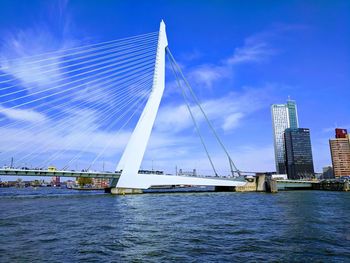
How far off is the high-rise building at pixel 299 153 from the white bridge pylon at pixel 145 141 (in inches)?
3828

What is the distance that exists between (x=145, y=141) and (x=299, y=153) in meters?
108

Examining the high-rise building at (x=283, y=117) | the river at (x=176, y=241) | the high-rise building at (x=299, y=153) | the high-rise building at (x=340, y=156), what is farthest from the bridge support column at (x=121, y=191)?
the high-rise building at (x=283, y=117)

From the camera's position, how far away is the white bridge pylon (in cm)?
3850

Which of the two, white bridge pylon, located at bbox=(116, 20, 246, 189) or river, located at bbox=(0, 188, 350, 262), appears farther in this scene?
white bridge pylon, located at bbox=(116, 20, 246, 189)

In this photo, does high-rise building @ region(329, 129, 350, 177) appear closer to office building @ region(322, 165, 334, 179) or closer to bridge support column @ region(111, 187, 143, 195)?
office building @ region(322, 165, 334, 179)

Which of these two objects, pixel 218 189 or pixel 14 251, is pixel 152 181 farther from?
pixel 14 251

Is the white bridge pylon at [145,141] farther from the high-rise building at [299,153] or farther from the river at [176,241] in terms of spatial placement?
the high-rise building at [299,153]

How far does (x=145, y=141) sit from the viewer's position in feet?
127

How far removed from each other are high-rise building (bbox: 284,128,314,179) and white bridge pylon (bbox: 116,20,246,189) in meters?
97.2

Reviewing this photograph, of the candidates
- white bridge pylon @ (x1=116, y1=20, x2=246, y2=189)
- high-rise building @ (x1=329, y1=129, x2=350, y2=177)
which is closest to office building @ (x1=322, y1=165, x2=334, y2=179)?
high-rise building @ (x1=329, y1=129, x2=350, y2=177)

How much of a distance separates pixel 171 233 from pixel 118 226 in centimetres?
317

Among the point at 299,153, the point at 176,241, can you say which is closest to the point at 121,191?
the point at 176,241

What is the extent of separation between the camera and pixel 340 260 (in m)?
7.88

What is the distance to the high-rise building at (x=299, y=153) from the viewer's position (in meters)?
130
